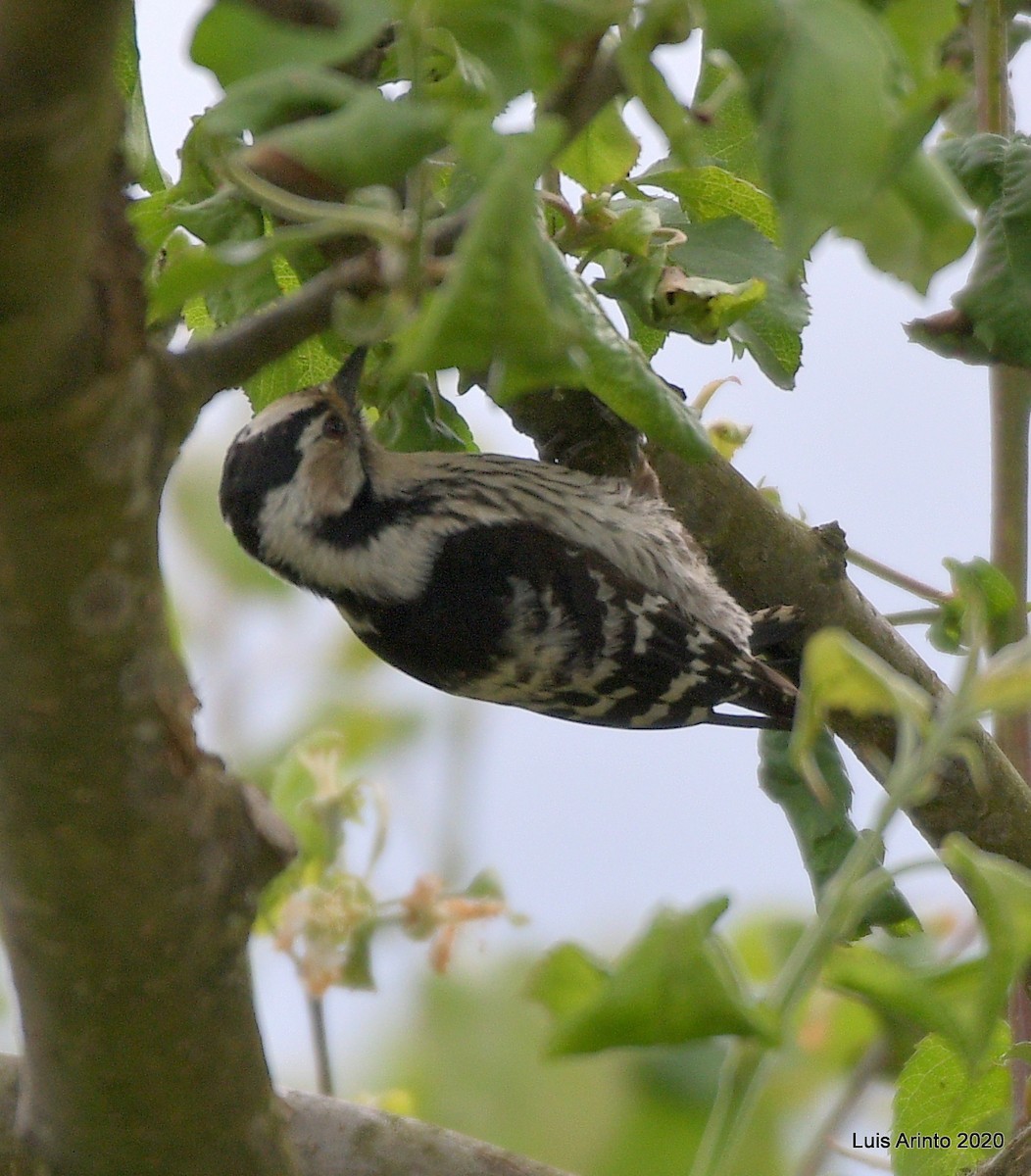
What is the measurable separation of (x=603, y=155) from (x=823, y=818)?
0.91m

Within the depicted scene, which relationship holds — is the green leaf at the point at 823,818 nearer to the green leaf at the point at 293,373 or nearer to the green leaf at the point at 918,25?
the green leaf at the point at 293,373

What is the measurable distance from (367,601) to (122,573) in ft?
5.14

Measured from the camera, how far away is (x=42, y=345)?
2.40ft

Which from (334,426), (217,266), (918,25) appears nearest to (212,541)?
(334,426)

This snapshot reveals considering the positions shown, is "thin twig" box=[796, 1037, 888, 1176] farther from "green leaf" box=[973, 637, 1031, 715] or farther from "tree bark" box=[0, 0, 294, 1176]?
"green leaf" box=[973, 637, 1031, 715]

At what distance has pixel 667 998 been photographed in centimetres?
60

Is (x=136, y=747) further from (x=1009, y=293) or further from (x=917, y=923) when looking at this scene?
(x=917, y=923)

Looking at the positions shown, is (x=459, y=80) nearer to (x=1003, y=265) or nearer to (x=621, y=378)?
(x=621, y=378)

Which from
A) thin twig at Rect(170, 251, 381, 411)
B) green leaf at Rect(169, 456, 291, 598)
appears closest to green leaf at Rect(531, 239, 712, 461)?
thin twig at Rect(170, 251, 381, 411)

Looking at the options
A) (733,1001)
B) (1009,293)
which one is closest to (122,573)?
(733,1001)

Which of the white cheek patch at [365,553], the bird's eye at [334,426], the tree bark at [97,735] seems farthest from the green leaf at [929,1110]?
the bird's eye at [334,426]

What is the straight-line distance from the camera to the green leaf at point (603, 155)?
1.28 m

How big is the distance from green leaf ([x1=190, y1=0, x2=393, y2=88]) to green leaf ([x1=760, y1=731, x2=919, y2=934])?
3.95 feet

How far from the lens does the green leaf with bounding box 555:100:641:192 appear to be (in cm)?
128
